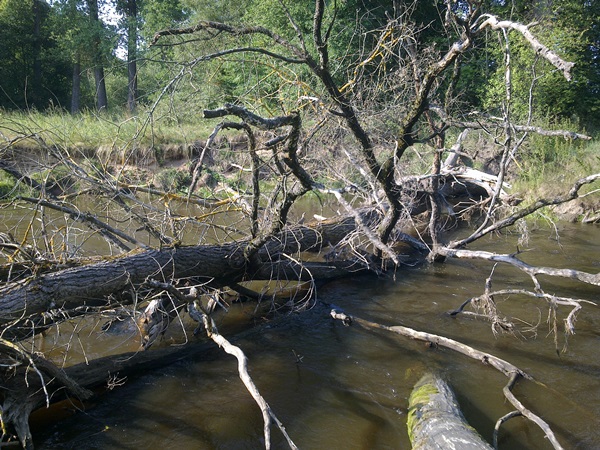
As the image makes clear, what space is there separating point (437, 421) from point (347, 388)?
3.31ft

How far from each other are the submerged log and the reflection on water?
0.41 ft

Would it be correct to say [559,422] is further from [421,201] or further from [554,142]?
[554,142]

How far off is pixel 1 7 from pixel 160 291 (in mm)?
23219

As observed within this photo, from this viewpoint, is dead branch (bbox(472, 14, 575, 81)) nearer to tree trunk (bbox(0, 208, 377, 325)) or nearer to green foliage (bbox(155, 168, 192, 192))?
tree trunk (bbox(0, 208, 377, 325))

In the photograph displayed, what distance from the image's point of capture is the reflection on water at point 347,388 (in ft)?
12.2

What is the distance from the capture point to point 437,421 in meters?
3.60

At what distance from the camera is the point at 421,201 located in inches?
343

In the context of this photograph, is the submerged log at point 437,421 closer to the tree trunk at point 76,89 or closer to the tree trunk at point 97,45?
the tree trunk at point 97,45

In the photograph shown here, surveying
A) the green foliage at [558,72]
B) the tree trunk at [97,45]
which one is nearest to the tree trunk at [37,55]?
the tree trunk at [97,45]

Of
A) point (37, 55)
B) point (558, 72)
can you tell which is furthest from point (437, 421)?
point (37, 55)

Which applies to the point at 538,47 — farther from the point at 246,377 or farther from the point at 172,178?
the point at 172,178

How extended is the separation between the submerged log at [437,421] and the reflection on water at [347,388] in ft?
0.41

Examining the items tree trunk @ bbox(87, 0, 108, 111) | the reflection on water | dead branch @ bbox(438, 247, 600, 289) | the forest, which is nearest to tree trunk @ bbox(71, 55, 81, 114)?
tree trunk @ bbox(87, 0, 108, 111)

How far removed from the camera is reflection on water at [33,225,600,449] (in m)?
3.73
